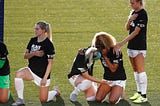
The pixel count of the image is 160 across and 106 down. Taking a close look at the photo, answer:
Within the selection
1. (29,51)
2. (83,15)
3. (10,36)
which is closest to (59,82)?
(29,51)

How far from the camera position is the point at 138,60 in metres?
8.47

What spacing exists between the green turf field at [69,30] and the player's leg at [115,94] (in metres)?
0.14

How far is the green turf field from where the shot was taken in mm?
9203

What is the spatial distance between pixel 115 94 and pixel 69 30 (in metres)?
5.87

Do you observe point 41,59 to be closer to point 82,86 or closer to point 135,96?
point 82,86

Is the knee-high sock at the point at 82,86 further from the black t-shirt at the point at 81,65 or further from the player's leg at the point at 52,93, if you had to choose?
the player's leg at the point at 52,93

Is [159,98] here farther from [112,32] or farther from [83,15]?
[83,15]

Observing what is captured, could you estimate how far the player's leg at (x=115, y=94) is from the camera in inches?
328

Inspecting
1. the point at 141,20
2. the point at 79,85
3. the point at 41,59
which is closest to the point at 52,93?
A: the point at 79,85

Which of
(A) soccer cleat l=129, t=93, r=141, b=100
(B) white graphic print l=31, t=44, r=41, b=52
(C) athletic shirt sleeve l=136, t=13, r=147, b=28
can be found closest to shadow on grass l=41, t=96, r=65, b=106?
(B) white graphic print l=31, t=44, r=41, b=52

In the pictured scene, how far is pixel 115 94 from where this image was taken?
328 inches

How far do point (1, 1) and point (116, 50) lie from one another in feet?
7.38

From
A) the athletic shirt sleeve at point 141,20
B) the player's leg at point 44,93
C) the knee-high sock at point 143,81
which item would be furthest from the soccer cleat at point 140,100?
the player's leg at point 44,93

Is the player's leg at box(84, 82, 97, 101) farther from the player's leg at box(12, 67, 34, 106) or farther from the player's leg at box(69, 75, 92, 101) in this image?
the player's leg at box(12, 67, 34, 106)
